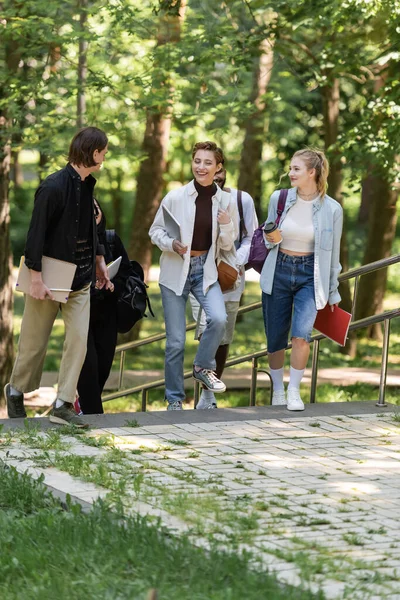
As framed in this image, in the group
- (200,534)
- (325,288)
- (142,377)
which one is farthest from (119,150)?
(200,534)

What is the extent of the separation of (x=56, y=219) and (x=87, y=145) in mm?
522

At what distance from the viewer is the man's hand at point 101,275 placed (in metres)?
8.23

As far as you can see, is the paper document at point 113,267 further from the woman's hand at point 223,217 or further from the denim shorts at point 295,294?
the denim shorts at point 295,294

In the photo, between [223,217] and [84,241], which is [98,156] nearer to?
[84,241]

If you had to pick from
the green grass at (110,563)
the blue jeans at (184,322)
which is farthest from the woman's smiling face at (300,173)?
the green grass at (110,563)

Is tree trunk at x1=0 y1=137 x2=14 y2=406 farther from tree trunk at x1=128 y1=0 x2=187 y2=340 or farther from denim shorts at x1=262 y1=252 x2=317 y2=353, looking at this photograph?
denim shorts at x1=262 y1=252 x2=317 y2=353

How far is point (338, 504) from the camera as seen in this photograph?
19.8 feet

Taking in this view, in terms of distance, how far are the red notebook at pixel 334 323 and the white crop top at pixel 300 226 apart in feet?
1.79

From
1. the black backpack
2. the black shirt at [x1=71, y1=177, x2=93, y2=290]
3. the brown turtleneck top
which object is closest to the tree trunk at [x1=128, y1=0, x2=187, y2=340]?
the black backpack

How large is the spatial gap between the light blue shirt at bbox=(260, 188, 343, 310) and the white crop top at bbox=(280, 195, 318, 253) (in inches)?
1.2

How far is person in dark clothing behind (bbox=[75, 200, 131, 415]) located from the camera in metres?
8.56

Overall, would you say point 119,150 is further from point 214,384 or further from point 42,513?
point 42,513

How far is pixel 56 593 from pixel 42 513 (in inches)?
37.5

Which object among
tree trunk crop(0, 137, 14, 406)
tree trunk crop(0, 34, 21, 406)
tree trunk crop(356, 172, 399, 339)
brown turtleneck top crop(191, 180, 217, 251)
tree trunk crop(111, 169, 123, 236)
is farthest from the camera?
tree trunk crop(111, 169, 123, 236)
